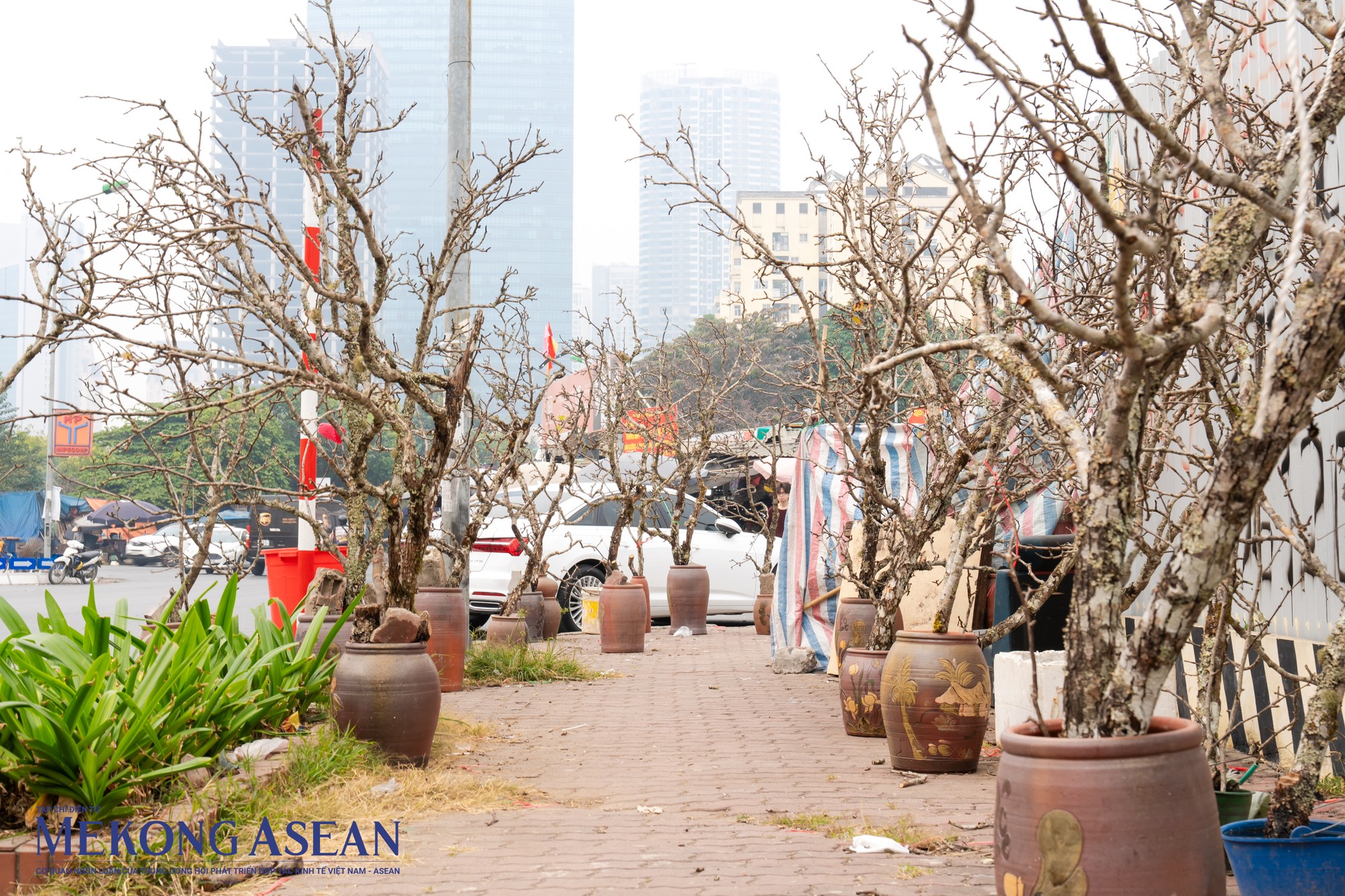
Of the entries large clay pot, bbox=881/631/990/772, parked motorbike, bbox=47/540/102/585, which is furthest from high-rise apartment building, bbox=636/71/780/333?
large clay pot, bbox=881/631/990/772

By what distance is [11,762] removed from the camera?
4363 millimetres

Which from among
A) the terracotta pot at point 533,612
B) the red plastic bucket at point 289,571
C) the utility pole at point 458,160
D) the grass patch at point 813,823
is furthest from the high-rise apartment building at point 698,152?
the grass patch at point 813,823

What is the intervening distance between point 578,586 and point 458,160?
721 centimetres

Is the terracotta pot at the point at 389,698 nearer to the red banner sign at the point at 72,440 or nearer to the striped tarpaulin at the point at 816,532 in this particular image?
the striped tarpaulin at the point at 816,532

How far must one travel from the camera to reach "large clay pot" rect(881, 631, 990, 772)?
6.06 meters


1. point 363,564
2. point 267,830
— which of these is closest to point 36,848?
point 267,830

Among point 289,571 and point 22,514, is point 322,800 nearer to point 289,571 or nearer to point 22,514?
point 289,571

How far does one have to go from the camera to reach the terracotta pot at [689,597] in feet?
47.9

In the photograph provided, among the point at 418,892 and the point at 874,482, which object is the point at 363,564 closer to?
the point at 874,482

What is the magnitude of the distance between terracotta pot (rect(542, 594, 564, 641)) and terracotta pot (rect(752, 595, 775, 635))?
8.99 ft

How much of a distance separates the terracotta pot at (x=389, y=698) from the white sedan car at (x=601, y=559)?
8.40 metres

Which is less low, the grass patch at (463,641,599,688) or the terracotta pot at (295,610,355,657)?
the terracotta pot at (295,610,355,657)

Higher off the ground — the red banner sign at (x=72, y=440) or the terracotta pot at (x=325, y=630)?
the red banner sign at (x=72, y=440)

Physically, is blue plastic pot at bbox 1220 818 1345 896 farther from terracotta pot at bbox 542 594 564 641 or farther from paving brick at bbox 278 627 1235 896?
terracotta pot at bbox 542 594 564 641
